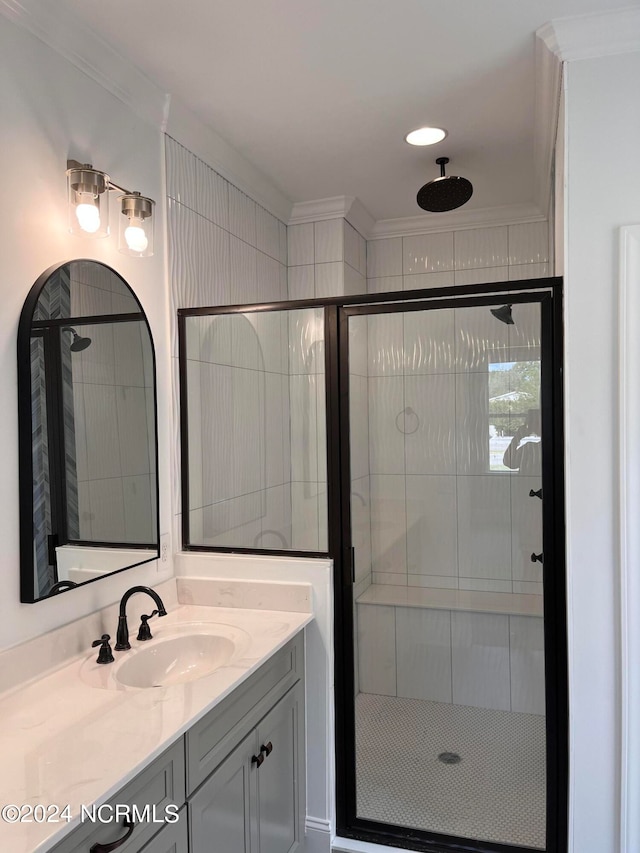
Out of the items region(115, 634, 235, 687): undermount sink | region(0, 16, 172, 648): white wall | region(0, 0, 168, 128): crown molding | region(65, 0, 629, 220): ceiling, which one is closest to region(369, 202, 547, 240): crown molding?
region(65, 0, 629, 220): ceiling

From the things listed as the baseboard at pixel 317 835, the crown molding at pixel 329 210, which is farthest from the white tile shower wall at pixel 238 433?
the crown molding at pixel 329 210

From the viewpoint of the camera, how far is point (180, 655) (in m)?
1.96

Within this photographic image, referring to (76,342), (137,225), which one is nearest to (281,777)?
(76,342)

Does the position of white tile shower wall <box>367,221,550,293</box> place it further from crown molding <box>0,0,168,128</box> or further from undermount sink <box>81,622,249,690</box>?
undermount sink <box>81,622,249,690</box>

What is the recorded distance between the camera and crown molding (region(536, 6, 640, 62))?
1767 millimetres

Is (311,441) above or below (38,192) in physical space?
below

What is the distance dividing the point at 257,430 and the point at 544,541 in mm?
1050

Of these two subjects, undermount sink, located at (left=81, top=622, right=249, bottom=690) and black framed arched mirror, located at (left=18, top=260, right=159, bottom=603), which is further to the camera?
undermount sink, located at (left=81, top=622, right=249, bottom=690)

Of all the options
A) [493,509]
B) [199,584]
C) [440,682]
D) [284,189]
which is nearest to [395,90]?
[284,189]

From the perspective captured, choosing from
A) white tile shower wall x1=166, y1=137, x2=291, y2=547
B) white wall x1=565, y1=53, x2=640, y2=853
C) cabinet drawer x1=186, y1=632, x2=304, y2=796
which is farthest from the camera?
white tile shower wall x1=166, y1=137, x2=291, y2=547

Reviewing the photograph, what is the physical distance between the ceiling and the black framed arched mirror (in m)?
0.70

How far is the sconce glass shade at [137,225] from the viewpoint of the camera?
1907mm

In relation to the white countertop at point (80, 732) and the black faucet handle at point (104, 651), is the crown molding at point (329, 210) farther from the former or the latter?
the black faucet handle at point (104, 651)

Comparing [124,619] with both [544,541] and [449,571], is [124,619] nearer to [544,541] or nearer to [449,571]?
[449,571]
